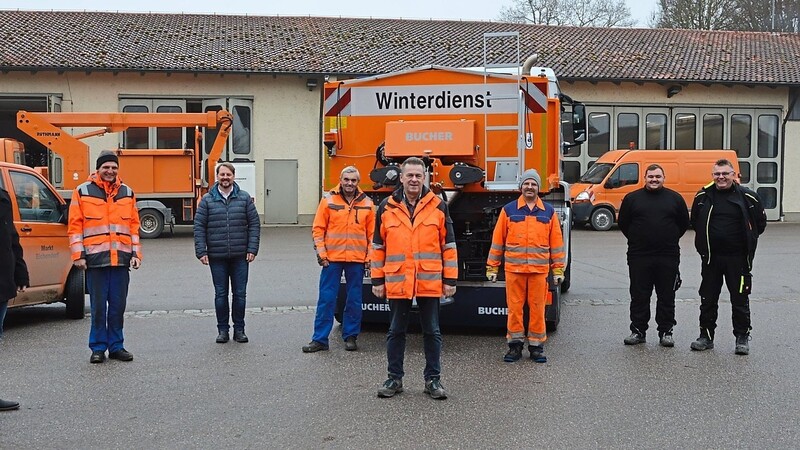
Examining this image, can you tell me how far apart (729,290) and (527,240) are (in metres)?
2.09

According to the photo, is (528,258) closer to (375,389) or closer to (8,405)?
(375,389)

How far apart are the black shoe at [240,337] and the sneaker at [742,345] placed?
15.1 feet

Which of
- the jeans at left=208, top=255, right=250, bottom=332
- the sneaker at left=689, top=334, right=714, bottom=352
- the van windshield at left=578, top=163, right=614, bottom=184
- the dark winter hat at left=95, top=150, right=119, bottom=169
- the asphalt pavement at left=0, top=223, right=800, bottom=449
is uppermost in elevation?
the van windshield at left=578, top=163, right=614, bottom=184

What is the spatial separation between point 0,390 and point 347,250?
3154 millimetres

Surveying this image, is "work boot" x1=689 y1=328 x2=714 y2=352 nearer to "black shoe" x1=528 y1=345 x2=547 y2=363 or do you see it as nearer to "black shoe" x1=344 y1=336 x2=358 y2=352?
"black shoe" x1=528 y1=345 x2=547 y2=363

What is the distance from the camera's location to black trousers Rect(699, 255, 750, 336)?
829cm

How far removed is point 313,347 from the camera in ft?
27.0

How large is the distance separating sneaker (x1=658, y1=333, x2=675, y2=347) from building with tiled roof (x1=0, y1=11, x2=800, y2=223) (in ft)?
69.0

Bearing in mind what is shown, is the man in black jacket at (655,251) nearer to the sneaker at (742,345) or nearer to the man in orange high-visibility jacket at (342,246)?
the sneaker at (742,345)

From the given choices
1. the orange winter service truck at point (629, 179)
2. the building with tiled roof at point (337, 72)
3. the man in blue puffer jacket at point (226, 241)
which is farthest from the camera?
the building with tiled roof at point (337, 72)

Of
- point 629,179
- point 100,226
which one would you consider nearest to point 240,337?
point 100,226

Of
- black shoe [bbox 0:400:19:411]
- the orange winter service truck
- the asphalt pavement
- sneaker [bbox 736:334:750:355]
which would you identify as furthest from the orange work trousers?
the orange winter service truck

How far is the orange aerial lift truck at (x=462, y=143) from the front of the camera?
352 inches

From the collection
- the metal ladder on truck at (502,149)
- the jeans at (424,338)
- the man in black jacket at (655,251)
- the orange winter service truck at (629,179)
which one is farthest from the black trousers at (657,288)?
the orange winter service truck at (629,179)
